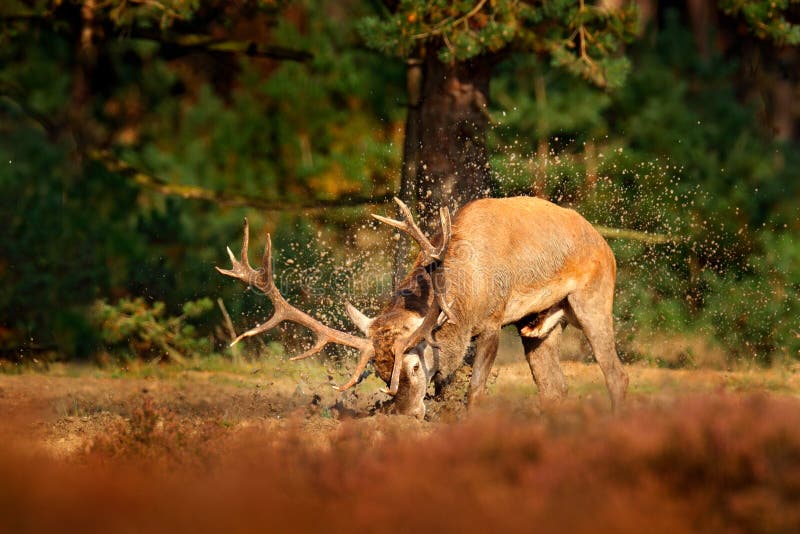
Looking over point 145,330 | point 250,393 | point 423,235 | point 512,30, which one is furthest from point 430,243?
point 145,330

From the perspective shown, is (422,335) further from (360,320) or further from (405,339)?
(360,320)

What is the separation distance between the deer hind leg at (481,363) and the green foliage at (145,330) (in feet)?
17.0

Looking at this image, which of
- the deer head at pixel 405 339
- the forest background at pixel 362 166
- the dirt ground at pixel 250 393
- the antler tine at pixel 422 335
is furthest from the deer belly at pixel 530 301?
the forest background at pixel 362 166

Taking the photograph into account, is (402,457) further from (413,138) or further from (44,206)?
(44,206)

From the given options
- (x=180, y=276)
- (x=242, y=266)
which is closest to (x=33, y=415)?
(x=242, y=266)

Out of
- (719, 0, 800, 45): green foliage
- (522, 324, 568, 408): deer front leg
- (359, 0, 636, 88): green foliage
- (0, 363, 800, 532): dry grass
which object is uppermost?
(719, 0, 800, 45): green foliage

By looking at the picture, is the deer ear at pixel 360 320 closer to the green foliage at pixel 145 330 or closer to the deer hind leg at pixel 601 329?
the deer hind leg at pixel 601 329

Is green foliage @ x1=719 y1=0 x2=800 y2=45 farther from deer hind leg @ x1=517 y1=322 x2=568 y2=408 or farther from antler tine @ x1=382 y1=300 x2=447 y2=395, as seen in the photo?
antler tine @ x1=382 y1=300 x2=447 y2=395

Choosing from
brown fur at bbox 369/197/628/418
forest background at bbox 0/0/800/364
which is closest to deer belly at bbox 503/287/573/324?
brown fur at bbox 369/197/628/418

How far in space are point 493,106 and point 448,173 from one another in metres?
2.46

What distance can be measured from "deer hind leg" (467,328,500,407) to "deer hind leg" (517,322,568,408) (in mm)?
840

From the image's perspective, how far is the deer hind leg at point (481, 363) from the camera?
325 inches

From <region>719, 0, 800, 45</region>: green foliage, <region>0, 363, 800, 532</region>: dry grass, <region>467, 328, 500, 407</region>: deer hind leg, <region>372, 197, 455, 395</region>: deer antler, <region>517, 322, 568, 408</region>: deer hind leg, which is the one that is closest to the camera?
<region>0, 363, 800, 532</region>: dry grass

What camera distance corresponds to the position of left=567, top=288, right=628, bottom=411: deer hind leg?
29.4 feet
